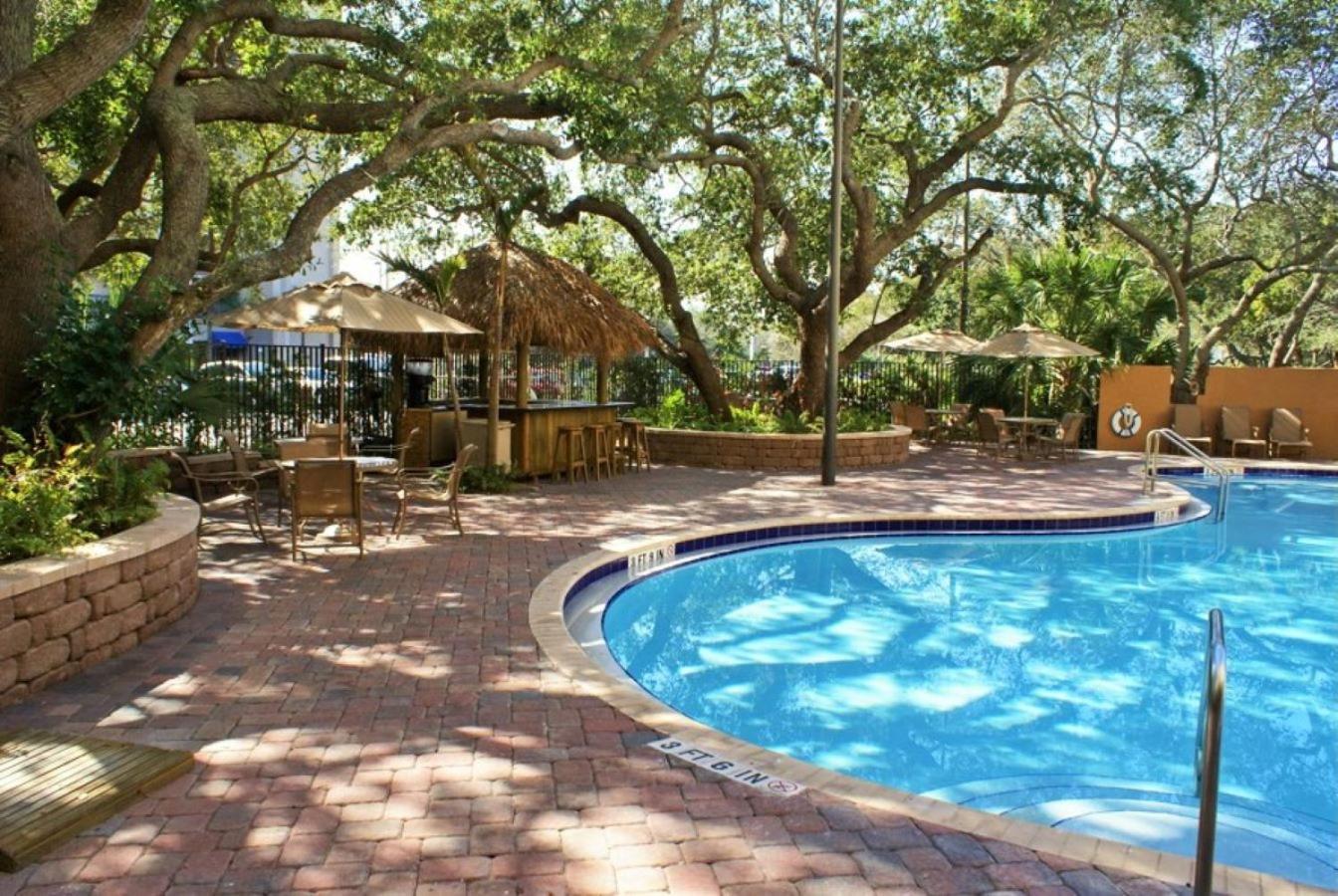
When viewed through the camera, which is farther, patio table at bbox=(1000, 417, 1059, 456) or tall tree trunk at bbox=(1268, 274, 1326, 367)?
tall tree trunk at bbox=(1268, 274, 1326, 367)

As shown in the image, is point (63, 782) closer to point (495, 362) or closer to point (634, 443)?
point (495, 362)

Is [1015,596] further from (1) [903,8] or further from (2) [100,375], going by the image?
(1) [903,8]

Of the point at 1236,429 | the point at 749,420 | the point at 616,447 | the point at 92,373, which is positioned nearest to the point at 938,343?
the point at 749,420

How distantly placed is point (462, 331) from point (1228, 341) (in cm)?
A: 3137

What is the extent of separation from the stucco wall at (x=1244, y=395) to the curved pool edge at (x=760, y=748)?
12.0 metres

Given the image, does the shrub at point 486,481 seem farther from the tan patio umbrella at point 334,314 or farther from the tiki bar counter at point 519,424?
the tan patio umbrella at point 334,314

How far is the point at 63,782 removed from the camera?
12.7 ft

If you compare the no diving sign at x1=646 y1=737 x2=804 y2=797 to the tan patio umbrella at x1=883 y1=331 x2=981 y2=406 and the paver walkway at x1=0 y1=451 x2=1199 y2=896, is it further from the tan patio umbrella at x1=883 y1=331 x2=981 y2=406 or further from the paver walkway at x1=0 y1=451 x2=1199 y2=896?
the tan patio umbrella at x1=883 y1=331 x2=981 y2=406

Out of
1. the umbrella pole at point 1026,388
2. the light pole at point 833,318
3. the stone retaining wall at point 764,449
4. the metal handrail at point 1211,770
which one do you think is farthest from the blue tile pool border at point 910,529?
the metal handrail at point 1211,770

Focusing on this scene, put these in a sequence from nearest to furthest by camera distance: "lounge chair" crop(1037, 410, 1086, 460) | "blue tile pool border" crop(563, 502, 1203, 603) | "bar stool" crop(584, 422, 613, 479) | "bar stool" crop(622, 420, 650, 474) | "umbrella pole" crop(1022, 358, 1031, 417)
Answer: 1. "blue tile pool border" crop(563, 502, 1203, 603)
2. "bar stool" crop(584, 422, 613, 479)
3. "bar stool" crop(622, 420, 650, 474)
4. "lounge chair" crop(1037, 410, 1086, 460)
5. "umbrella pole" crop(1022, 358, 1031, 417)

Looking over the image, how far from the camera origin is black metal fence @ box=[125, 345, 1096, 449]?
14.8m

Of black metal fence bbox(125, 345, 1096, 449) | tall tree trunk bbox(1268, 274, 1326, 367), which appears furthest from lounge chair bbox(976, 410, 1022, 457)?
tall tree trunk bbox(1268, 274, 1326, 367)

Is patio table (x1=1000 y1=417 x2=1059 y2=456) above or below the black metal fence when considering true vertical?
below

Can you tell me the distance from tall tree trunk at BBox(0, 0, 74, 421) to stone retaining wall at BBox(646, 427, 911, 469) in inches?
390
